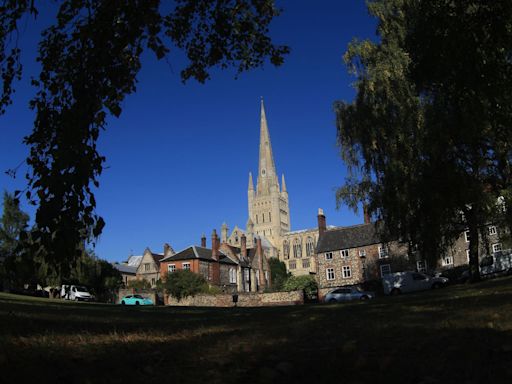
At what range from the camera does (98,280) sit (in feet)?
208

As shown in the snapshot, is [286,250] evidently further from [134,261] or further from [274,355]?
[274,355]

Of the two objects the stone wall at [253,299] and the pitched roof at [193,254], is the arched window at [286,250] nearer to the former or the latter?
the pitched roof at [193,254]

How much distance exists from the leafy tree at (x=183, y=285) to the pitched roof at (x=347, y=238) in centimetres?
2201

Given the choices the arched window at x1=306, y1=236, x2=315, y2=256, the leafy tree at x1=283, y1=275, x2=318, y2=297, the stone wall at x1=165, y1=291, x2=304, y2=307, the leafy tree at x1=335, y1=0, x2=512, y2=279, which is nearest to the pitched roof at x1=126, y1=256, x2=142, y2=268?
the leafy tree at x1=283, y1=275, x2=318, y2=297

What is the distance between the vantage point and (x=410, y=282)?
142ft

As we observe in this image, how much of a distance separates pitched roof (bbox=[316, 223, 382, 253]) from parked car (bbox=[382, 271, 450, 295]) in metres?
26.0

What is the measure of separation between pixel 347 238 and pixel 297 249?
93265 mm

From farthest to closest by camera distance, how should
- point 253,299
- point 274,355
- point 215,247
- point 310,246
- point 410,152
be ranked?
1. point 310,246
2. point 215,247
3. point 253,299
4. point 410,152
5. point 274,355

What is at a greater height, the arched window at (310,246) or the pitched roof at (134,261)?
the arched window at (310,246)

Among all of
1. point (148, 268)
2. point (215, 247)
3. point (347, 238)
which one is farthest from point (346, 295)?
point (148, 268)

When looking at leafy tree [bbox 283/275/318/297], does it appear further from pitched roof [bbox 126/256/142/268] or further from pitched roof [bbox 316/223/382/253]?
pitched roof [bbox 126/256/142/268]

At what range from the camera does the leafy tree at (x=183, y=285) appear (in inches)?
2404

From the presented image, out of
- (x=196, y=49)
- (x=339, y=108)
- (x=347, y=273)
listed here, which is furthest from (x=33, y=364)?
(x=347, y=273)

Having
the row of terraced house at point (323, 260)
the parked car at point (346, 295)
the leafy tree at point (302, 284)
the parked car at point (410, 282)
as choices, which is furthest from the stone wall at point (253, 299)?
the parked car at point (410, 282)
